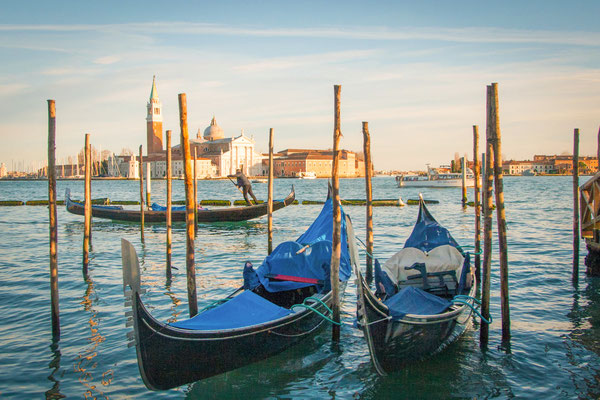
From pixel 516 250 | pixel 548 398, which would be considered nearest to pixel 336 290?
pixel 548 398

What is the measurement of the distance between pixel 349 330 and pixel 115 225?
38.1 ft

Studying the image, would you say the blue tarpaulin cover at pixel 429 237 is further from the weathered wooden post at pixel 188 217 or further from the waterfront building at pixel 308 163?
the waterfront building at pixel 308 163

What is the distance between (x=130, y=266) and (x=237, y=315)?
1.18 metres

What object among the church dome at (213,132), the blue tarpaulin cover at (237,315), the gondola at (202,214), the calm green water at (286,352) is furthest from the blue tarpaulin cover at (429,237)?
the church dome at (213,132)

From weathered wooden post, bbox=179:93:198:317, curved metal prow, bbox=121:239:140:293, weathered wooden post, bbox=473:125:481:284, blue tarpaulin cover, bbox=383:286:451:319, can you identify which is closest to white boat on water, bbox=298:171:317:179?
weathered wooden post, bbox=473:125:481:284

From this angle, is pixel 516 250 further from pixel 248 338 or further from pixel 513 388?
pixel 248 338

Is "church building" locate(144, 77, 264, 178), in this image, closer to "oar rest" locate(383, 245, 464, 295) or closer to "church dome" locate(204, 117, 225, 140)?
"church dome" locate(204, 117, 225, 140)

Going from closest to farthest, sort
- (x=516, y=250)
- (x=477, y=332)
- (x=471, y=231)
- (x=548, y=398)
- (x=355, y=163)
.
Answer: (x=548, y=398) → (x=477, y=332) → (x=516, y=250) → (x=471, y=231) → (x=355, y=163)

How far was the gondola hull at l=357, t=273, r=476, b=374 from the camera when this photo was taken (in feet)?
12.1

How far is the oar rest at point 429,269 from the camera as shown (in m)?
5.35

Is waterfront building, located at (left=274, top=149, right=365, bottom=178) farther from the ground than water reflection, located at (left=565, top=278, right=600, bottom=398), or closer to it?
farther from the ground

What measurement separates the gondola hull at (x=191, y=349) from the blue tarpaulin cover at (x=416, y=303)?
36.4 inches

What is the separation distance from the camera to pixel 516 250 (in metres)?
10.2

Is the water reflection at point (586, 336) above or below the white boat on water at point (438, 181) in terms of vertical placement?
below
